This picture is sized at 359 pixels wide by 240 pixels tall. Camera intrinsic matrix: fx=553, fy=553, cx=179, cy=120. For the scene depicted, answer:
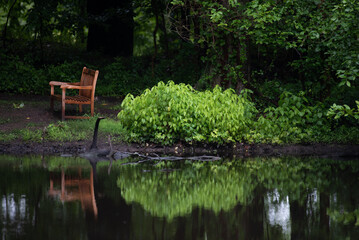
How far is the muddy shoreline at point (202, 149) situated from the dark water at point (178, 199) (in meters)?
0.78

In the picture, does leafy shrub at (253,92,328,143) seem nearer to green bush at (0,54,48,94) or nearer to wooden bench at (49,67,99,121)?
wooden bench at (49,67,99,121)

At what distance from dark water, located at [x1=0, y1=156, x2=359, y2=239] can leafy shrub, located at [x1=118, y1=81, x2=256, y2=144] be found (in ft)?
3.83

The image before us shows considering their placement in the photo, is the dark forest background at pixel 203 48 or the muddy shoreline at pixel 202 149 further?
the dark forest background at pixel 203 48

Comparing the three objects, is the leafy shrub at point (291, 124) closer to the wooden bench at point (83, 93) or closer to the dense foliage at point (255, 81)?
the dense foliage at point (255, 81)

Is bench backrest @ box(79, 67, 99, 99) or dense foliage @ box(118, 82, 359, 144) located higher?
bench backrest @ box(79, 67, 99, 99)

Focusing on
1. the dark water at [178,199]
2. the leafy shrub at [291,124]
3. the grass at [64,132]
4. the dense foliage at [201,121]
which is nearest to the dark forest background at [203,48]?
the leafy shrub at [291,124]

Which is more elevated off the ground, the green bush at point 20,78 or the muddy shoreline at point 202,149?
the green bush at point 20,78

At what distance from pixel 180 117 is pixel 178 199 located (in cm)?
404

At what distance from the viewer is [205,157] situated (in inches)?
411

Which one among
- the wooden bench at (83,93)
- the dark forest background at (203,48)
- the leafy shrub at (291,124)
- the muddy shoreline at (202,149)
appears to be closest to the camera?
the muddy shoreline at (202,149)

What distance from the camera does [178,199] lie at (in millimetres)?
6918

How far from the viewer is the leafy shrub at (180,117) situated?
1092 cm

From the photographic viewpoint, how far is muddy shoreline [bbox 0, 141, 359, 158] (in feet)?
35.4

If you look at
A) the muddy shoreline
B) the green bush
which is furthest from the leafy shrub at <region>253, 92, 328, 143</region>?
the green bush
